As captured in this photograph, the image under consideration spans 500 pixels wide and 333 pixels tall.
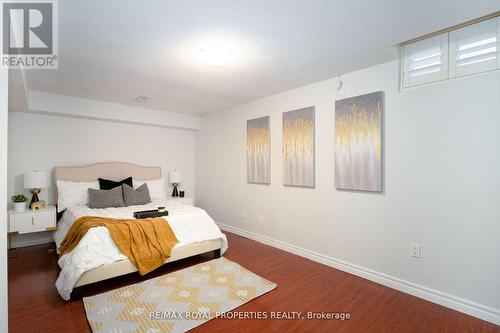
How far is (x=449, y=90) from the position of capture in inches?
87.3

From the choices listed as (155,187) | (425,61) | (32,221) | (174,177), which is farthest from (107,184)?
(425,61)

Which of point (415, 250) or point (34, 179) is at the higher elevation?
point (34, 179)

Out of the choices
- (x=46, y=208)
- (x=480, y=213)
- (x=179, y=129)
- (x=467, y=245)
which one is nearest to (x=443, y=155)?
(x=480, y=213)

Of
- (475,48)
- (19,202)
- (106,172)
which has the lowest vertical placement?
(19,202)

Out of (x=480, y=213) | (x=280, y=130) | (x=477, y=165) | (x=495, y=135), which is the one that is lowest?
(x=480, y=213)

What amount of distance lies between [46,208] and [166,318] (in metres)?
2.83

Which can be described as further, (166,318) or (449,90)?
(449,90)

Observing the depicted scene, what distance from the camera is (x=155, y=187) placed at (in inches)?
182

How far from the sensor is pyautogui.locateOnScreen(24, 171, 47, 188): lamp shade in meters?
3.50

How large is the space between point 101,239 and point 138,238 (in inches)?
13.9

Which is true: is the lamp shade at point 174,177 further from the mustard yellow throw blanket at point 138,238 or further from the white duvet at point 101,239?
the mustard yellow throw blanket at point 138,238

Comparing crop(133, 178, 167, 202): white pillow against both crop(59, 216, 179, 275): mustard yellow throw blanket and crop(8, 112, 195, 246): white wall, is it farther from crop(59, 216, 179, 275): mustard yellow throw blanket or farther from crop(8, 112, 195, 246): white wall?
crop(59, 216, 179, 275): mustard yellow throw blanket

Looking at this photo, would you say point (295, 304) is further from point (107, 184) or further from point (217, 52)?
point (107, 184)

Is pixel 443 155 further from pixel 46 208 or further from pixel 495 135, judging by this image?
pixel 46 208
